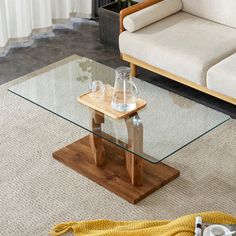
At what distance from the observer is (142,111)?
3.54 meters

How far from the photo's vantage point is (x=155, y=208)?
11.3 feet

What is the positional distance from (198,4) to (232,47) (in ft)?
1.84

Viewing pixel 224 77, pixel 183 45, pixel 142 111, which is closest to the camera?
pixel 142 111

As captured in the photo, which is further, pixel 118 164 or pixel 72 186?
pixel 118 164

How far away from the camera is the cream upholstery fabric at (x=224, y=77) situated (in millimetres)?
3912

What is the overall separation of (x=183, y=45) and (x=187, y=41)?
0.07 m

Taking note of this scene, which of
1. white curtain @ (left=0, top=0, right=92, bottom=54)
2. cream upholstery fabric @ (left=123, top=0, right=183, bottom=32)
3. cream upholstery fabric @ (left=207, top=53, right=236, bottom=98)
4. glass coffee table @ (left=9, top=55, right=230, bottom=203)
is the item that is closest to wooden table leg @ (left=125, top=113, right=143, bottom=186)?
glass coffee table @ (left=9, top=55, right=230, bottom=203)

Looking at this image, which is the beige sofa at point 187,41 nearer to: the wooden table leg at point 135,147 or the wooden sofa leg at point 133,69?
the wooden sofa leg at point 133,69

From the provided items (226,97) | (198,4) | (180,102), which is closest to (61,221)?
(180,102)

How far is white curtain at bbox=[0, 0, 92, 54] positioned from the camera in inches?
199

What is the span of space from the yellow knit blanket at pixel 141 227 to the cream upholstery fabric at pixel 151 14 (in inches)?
63.7

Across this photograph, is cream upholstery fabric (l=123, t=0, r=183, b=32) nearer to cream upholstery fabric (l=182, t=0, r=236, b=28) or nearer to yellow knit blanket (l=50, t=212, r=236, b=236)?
cream upholstery fabric (l=182, t=0, r=236, b=28)

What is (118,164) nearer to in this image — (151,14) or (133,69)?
(133,69)

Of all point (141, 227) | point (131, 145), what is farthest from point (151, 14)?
point (141, 227)
